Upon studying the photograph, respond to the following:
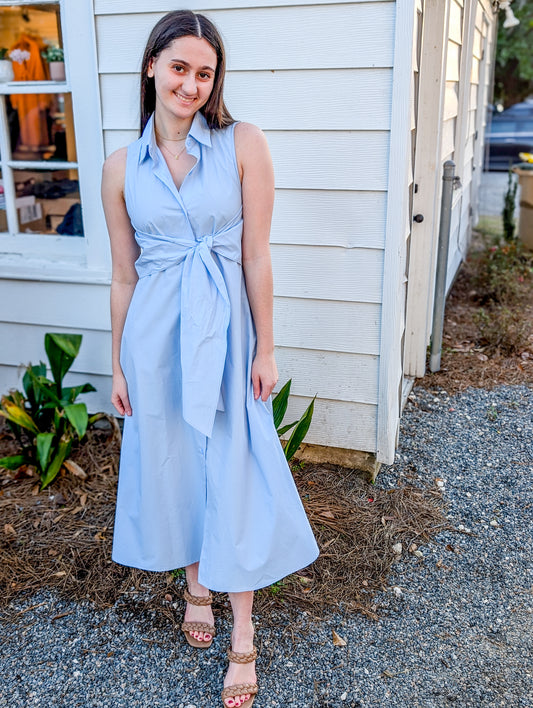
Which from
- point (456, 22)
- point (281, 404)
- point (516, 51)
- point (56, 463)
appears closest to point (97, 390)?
point (56, 463)

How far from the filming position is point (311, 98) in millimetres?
2725

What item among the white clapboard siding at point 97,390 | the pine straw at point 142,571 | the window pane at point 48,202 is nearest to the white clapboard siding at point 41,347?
the white clapboard siding at point 97,390

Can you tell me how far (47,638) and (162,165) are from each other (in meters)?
1.57

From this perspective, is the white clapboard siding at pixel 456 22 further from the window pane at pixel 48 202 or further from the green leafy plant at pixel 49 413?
the green leafy plant at pixel 49 413

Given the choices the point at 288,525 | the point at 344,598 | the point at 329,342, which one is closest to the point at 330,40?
the point at 329,342

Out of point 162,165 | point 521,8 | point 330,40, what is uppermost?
point 521,8

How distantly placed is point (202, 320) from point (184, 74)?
2.06 feet

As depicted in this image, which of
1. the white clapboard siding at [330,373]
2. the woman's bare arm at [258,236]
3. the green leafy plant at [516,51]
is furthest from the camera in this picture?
the green leafy plant at [516,51]

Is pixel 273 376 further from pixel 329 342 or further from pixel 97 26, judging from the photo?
pixel 97 26

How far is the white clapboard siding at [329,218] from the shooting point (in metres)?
2.79

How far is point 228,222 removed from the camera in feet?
6.22

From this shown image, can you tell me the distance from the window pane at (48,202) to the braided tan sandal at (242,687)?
2238mm

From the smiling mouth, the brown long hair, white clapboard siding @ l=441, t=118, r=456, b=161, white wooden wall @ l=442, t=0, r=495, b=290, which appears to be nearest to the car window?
white wooden wall @ l=442, t=0, r=495, b=290

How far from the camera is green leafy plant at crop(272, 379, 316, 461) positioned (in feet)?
9.48
